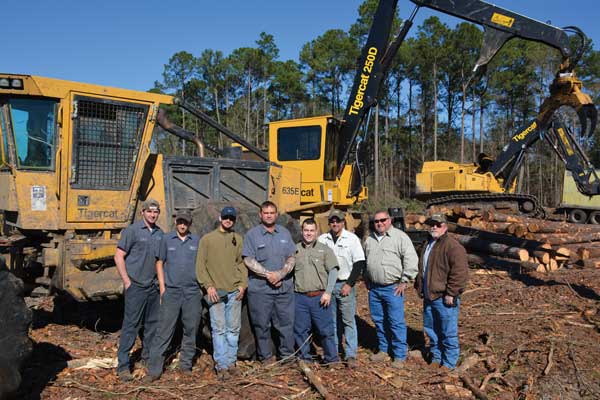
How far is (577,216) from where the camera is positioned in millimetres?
23125

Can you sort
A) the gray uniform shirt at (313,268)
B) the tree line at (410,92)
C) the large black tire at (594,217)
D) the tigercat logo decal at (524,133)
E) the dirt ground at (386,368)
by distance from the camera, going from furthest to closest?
the tree line at (410,92), the large black tire at (594,217), the tigercat logo decal at (524,133), the gray uniform shirt at (313,268), the dirt ground at (386,368)

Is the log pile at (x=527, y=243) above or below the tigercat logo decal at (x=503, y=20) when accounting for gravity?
below

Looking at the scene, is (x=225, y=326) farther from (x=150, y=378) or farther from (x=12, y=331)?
(x=12, y=331)

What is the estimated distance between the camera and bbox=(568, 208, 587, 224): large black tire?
899 inches

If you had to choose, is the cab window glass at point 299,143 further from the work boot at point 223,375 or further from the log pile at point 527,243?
the work boot at point 223,375

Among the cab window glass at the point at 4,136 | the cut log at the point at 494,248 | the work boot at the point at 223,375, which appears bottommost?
the work boot at the point at 223,375

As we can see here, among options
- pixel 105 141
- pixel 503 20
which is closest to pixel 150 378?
pixel 105 141

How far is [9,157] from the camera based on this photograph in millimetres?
5992

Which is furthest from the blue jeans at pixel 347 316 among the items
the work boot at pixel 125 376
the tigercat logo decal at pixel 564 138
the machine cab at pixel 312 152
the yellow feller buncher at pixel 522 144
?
the tigercat logo decal at pixel 564 138

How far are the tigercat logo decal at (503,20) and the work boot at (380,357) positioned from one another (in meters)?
8.03

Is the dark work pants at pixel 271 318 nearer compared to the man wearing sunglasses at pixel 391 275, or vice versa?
the dark work pants at pixel 271 318

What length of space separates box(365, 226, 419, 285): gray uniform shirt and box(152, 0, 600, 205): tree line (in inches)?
1137

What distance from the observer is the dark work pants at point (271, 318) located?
16.4ft

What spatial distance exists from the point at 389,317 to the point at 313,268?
1.08 meters
